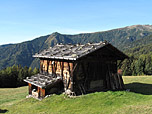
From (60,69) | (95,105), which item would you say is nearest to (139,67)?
(60,69)

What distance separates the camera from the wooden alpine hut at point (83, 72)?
18141 mm

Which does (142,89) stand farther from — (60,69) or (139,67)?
(139,67)

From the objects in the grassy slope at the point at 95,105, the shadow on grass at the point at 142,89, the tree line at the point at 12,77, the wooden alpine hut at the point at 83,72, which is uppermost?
the wooden alpine hut at the point at 83,72

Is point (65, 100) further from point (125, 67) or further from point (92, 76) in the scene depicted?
point (125, 67)

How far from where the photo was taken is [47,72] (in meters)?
23.0

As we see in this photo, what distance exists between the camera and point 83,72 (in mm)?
18875

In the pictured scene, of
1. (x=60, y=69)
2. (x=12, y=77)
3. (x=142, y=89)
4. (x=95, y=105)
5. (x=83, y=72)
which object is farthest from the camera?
(x=12, y=77)

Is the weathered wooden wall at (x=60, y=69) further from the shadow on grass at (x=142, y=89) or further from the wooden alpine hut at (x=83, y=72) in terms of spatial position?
the shadow on grass at (x=142, y=89)

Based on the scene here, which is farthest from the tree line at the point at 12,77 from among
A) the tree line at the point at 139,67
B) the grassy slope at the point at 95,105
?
the tree line at the point at 139,67

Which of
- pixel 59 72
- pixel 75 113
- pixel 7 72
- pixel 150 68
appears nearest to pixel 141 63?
pixel 150 68

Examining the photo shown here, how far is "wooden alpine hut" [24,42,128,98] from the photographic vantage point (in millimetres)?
18141

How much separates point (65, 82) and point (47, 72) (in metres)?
4.96

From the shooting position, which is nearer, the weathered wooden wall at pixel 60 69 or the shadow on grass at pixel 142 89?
the weathered wooden wall at pixel 60 69

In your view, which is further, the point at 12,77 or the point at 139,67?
the point at 139,67
